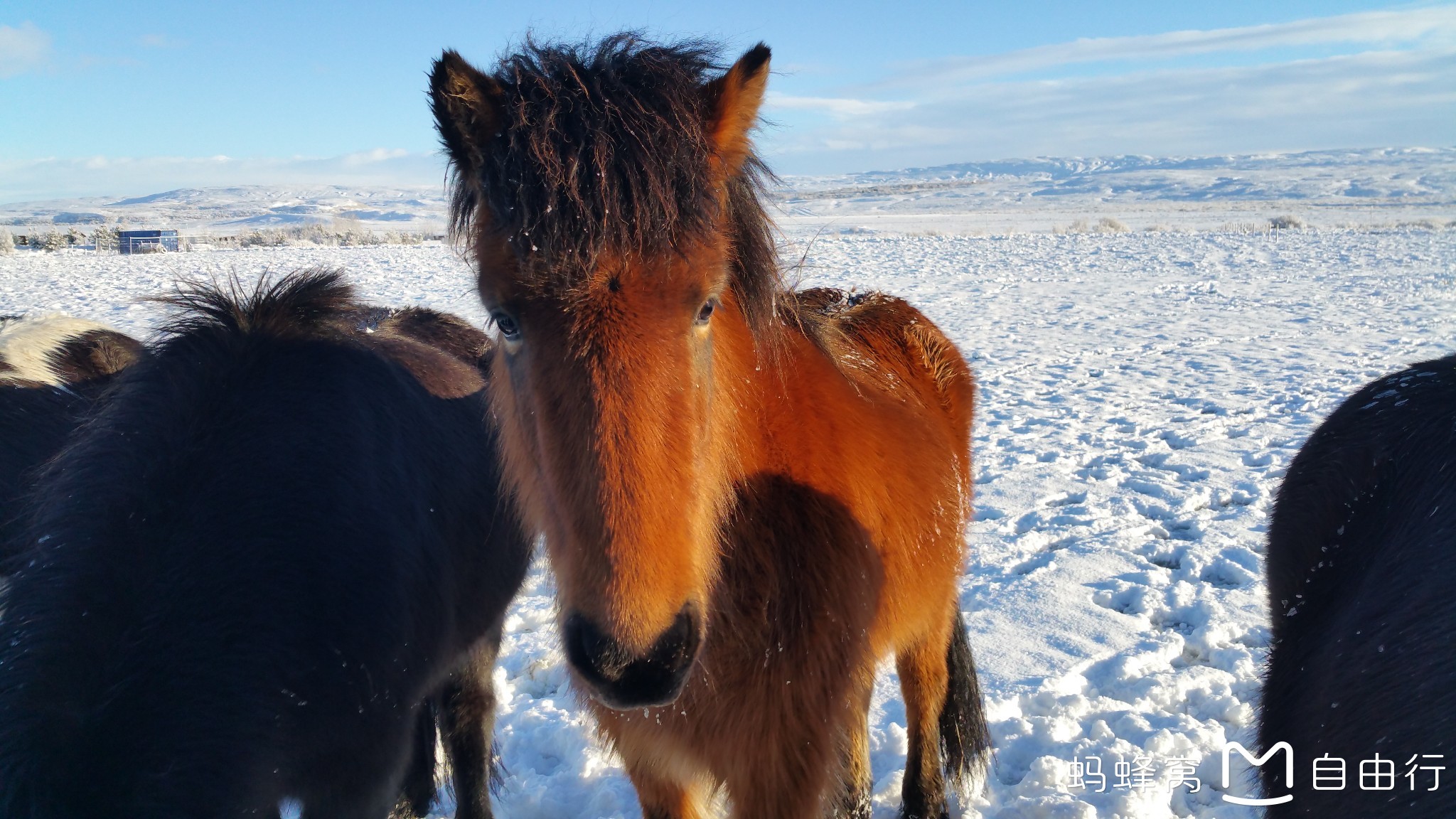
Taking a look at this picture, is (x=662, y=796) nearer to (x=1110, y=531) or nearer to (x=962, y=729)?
(x=962, y=729)

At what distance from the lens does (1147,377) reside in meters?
8.57

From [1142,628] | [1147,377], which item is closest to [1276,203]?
[1147,377]

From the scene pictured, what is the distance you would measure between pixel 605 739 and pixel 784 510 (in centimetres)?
94

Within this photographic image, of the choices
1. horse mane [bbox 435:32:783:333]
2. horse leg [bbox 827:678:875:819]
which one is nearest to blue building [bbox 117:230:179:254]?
horse mane [bbox 435:32:783:333]

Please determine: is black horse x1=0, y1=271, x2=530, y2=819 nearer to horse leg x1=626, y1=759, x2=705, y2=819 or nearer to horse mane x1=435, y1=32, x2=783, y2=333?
horse leg x1=626, y1=759, x2=705, y2=819

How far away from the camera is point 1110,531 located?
495 cm

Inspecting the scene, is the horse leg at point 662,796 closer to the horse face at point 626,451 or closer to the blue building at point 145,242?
the horse face at point 626,451

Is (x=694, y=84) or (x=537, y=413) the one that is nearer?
(x=537, y=413)

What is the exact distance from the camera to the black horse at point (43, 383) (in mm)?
2848

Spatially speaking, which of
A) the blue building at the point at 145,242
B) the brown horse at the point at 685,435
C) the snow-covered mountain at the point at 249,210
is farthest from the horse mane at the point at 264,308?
the snow-covered mountain at the point at 249,210

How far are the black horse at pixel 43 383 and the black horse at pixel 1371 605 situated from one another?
3.66 metres

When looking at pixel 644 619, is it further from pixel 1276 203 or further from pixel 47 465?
pixel 1276 203

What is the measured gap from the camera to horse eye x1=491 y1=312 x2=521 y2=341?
171cm

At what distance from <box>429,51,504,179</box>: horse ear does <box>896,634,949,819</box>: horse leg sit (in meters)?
2.44
